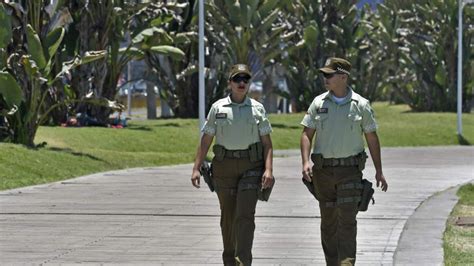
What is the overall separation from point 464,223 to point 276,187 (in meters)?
7.42

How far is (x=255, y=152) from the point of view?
10586 millimetres

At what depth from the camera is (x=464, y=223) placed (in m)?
15.2

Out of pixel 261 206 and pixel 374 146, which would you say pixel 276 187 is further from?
pixel 374 146

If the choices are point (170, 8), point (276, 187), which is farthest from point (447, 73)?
point (276, 187)

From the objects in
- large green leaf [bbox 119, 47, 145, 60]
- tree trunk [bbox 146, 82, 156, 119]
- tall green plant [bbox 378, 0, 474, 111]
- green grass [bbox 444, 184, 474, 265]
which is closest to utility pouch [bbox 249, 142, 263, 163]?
green grass [bbox 444, 184, 474, 265]

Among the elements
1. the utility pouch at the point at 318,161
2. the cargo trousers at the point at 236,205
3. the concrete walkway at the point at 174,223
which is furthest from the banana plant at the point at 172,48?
the utility pouch at the point at 318,161

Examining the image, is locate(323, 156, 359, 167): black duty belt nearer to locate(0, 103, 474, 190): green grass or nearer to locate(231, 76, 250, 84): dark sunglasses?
locate(231, 76, 250, 84): dark sunglasses

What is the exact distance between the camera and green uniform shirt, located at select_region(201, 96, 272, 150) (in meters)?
10.6

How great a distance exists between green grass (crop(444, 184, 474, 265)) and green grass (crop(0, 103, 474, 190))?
7.74 m

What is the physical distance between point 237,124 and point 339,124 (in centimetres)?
86

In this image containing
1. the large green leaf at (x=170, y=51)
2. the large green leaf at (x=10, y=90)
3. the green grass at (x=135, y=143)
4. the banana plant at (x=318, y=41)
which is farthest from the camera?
the banana plant at (x=318, y=41)

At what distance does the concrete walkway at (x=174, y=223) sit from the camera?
12.6 metres

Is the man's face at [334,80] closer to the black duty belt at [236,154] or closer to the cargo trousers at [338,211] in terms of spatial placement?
the cargo trousers at [338,211]

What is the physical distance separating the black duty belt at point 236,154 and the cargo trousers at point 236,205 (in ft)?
0.08
